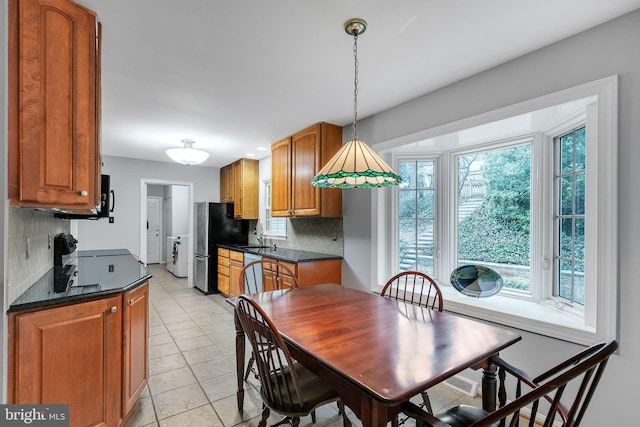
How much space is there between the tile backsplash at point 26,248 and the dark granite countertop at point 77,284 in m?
0.05

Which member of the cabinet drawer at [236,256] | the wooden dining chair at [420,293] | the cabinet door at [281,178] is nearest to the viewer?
the wooden dining chair at [420,293]

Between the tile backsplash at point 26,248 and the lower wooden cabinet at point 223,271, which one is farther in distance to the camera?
the lower wooden cabinet at point 223,271

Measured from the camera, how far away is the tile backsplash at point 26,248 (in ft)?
4.75

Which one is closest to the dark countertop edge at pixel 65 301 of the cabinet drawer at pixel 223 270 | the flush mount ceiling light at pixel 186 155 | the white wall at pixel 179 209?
the flush mount ceiling light at pixel 186 155

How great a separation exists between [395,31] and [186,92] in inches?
70.5

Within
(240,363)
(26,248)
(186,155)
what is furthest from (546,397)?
(186,155)

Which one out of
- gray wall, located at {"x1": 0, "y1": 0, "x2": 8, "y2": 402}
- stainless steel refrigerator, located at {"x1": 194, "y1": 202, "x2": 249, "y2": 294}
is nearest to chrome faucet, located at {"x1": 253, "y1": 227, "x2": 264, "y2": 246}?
stainless steel refrigerator, located at {"x1": 194, "y1": 202, "x2": 249, "y2": 294}

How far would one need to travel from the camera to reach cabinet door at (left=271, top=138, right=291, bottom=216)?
3850mm

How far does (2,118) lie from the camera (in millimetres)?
1284

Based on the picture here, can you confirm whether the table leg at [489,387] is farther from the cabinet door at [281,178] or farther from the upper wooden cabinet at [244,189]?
the upper wooden cabinet at [244,189]

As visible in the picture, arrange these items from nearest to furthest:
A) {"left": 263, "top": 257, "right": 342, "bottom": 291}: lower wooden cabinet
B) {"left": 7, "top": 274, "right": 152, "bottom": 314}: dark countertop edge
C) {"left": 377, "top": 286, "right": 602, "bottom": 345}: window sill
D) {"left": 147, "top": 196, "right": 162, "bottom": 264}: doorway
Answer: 1. {"left": 7, "top": 274, "right": 152, "bottom": 314}: dark countertop edge
2. {"left": 377, "top": 286, "right": 602, "bottom": 345}: window sill
3. {"left": 263, "top": 257, "right": 342, "bottom": 291}: lower wooden cabinet
4. {"left": 147, "top": 196, "right": 162, "bottom": 264}: doorway

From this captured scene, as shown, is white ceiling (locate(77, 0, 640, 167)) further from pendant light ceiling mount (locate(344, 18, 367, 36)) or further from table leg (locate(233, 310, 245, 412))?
table leg (locate(233, 310, 245, 412))

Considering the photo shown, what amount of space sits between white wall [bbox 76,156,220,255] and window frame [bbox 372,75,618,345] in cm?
443

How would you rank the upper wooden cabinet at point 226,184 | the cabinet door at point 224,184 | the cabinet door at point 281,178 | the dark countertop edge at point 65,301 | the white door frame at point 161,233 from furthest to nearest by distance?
1. the white door frame at point 161,233
2. the cabinet door at point 224,184
3. the upper wooden cabinet at point 226,184
4. the cabinet door at point 281,178
5. the dark countertop edge at point 65,301
